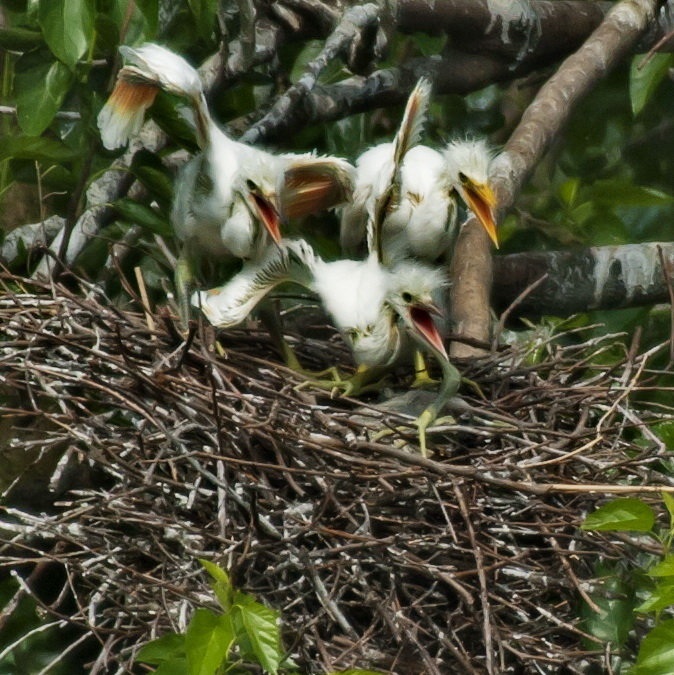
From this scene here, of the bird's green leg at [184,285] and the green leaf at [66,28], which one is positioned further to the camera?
the bird's green leg at [184,285]

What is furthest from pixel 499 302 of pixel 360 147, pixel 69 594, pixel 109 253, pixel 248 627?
pixel 248 627

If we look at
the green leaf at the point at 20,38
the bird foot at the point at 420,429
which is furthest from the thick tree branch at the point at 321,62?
the bird foot at the point at 420,429

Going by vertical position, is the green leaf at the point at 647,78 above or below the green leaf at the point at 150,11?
below

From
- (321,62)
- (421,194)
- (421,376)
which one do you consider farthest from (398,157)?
(321,62)

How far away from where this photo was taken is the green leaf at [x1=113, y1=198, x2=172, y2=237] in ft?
11.5

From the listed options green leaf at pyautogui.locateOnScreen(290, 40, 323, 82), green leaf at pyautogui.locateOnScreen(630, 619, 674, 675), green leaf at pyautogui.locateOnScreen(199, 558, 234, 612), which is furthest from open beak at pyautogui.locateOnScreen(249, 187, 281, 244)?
green leaf at pyautogui.locateOnScreen(630, 619, 674, 675)

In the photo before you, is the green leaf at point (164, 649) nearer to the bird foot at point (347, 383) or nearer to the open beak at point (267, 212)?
the bird foot at point (347, 383)

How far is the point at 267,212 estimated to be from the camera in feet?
10.5

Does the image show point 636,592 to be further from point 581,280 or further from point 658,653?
point 581,280

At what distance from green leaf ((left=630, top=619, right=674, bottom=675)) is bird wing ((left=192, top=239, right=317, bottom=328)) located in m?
1.16

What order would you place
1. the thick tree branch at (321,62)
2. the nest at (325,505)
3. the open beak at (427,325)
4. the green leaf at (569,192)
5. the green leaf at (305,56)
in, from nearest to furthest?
the nest at (325,505)
the open beak at (427,325)
the thick tree branch at (321,62)
the green leaf at (305,56)
the green leaf at (569,192)

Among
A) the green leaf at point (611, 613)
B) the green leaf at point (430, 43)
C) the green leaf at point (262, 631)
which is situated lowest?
the green leaf at point (611, 613)

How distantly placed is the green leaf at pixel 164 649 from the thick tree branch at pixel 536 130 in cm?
124

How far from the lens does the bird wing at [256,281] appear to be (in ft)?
10.4
